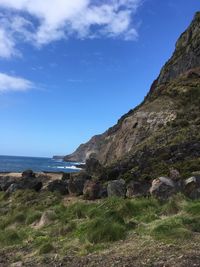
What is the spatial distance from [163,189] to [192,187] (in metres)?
1.14

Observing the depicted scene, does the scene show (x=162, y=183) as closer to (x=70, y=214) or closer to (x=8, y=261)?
(x=70, y=214)

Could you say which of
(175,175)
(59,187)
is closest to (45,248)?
(175,175)

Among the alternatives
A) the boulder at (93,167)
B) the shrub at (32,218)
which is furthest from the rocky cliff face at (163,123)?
the shrub at (32,218)

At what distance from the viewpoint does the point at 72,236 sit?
42.6ft

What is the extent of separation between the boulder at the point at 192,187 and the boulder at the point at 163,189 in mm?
487

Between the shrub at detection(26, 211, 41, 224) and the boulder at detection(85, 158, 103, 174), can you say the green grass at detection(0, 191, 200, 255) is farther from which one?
the boulder at detection(85, 158, 103, 174)

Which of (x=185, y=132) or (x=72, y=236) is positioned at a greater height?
(x=185, y=132)

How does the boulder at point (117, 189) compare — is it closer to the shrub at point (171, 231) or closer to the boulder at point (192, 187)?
the boulder at point (192, 187)

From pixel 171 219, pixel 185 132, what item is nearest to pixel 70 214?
pixel 171 219

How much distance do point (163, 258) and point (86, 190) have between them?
46.1ft

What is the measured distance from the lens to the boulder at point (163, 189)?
17656 millimetres

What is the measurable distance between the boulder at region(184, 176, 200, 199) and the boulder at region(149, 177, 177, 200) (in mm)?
487

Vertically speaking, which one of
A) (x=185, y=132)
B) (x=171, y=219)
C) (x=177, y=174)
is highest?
(x=185, y=132)

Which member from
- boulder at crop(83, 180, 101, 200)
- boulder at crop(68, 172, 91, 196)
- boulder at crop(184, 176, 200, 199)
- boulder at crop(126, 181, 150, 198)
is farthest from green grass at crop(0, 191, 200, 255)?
boulder at crop(68, 172, 91, 196)
